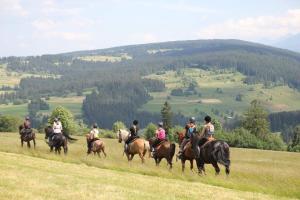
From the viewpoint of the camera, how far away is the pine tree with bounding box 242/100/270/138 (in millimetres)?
106625

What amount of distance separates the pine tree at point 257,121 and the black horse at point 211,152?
259 feet

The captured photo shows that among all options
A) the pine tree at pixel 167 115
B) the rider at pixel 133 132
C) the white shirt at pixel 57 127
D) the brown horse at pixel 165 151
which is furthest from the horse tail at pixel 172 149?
the pine tree at pixel 167 115

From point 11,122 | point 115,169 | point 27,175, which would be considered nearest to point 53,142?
point 115,169

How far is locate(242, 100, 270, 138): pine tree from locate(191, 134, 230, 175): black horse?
79.0m

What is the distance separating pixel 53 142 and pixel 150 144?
33.6 ft

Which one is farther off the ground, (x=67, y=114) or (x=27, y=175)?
(x=27, y=175)

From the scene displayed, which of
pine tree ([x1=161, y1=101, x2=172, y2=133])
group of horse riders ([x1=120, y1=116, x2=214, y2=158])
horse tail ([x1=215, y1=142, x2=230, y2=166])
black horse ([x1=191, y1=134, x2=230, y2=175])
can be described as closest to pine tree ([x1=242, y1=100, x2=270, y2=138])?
pine tree ([x1=161, y1=101, x2=172, y2=133])

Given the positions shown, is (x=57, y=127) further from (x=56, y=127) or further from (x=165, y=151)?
(x=165, y=151)

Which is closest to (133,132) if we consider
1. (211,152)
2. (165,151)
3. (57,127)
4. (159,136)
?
(159,136)

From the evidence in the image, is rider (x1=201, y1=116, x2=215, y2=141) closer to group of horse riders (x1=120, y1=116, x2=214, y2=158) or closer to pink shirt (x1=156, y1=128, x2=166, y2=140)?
group of horse riders (x1=120, y1=116, x2=214, y2=158)

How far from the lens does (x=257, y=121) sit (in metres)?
107

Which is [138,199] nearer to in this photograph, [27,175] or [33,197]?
[33,197]

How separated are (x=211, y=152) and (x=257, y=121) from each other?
81.1 m

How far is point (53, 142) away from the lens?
41.9 meters
